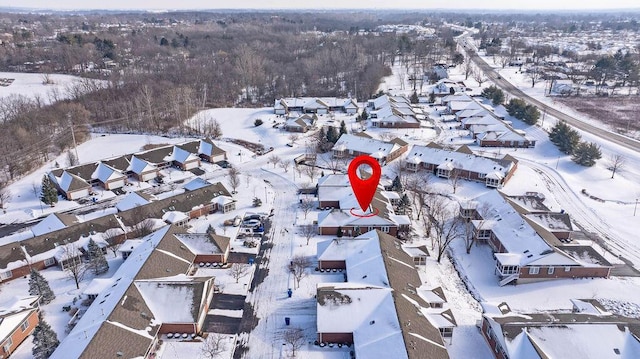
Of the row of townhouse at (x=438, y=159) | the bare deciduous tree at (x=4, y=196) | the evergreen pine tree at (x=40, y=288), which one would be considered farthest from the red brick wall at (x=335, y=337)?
the bare deciduous tree at (x=4, y=196)

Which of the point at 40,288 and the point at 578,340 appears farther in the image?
the point at 40,288

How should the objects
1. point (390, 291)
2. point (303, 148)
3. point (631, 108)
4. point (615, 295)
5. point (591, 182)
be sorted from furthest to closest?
1. point (631, 108)
2. point (303, 148)
3. point (591, 182)
4. point (615, 295)
5. point (390, 291)

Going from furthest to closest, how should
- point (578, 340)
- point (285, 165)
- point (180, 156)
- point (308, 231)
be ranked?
point (180, 156)
point (285, 165)
point (308, 231)
point (578, 340)

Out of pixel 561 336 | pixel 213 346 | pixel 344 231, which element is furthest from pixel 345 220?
pixel 561 336

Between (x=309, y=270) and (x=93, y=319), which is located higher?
(x=93, y=319)

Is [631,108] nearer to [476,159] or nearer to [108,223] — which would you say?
[476,159]

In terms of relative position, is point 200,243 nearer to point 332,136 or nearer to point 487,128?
point 332,136

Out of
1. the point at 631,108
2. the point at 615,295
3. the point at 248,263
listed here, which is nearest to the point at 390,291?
the point at 248,263
